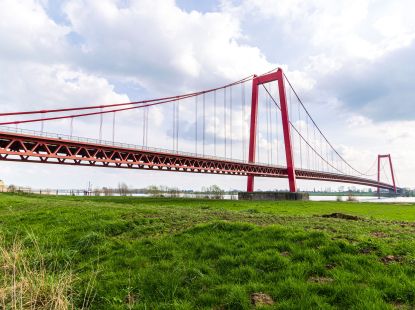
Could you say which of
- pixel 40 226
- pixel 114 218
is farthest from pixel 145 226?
pixel 40 226

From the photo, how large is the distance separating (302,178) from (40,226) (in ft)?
206

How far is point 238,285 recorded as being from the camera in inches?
222

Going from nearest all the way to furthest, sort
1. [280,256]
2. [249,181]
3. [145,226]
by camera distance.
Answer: [280,256] → [145,226] → [249,181]

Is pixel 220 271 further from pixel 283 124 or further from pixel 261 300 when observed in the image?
pixel 283 124

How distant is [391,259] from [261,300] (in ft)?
10.6

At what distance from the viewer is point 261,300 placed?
5180 millimetres

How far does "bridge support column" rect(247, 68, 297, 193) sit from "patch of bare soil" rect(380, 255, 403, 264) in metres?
52.9

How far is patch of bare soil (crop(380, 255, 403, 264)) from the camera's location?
625cm

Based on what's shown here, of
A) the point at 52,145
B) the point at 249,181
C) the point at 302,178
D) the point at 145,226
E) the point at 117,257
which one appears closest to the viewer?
the point at 117,257

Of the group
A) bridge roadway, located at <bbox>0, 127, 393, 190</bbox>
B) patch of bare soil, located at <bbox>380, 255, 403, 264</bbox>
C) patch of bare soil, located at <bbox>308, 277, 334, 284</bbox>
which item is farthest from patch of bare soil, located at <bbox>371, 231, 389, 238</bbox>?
bridge roadway, located at <bbox>0, 127, 393, 190</bbox>

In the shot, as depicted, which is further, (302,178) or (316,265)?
(302,178)

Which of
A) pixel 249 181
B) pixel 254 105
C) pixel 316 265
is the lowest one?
pixel 316 265

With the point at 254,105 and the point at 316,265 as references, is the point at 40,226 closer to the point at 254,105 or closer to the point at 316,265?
the point at 316,265

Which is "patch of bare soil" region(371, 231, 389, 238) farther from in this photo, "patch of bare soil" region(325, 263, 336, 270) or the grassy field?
"patch of bare soil" region(325, 263, 336, 270)
